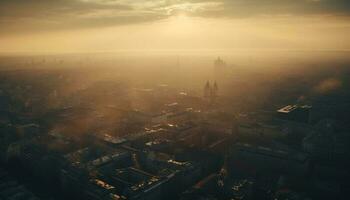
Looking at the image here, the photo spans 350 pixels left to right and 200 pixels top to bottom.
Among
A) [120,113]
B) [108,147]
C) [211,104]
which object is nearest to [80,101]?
[120,113]

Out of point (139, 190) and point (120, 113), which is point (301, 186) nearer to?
point (139, 190)

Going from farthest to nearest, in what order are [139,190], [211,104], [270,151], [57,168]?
[211,104] < [270,151] < [57,168] < [139,190]

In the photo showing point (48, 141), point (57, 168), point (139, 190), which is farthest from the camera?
point (48, 141)

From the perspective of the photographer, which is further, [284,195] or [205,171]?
[205,171]

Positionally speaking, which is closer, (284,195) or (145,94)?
(284,195)

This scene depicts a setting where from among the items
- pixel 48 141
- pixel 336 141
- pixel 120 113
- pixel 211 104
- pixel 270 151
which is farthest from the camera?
pixel 211 104

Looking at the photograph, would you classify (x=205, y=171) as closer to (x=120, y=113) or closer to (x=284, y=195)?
(x=284, y=195)

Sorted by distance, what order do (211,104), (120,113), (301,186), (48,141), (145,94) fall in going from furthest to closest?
(145,94) < (211,104) < (120,113) < (48,141) < (301,186)

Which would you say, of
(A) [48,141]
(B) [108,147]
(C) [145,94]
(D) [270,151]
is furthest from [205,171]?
(C) [145,94]

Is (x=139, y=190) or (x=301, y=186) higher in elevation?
(x=139, y=190)
